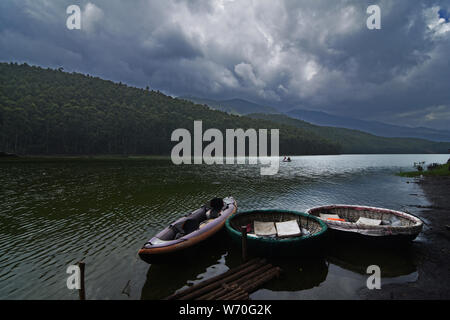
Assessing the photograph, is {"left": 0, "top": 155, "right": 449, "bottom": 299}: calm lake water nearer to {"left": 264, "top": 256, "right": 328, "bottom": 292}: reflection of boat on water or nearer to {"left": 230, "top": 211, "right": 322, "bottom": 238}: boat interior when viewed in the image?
{"left": 264, "top": 256, "right": 328, "bottom": 292}: reflection of boat on water

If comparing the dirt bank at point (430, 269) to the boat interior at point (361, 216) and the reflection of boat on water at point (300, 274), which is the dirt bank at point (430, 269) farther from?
the reflection of boat on water at point (300, 274)

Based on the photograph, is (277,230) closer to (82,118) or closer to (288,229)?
(288,229)

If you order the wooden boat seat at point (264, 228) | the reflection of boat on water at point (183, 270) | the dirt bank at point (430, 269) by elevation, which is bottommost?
the reflection of boat on water at point (183, 270)

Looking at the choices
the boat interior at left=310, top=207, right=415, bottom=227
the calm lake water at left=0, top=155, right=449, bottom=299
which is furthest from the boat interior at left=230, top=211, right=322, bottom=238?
the boat interior at left=310, top=207, right=415, bottom=227

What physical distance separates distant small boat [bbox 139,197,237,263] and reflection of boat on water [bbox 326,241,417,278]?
6148mm

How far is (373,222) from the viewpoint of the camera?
12688 millimetres

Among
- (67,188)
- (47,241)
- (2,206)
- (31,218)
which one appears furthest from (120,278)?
(67,188)

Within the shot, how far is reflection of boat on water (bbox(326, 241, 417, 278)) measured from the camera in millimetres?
9328

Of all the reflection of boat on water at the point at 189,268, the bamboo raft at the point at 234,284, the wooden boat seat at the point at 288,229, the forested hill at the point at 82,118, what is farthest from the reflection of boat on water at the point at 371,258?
the forested hill at the point at 82,118

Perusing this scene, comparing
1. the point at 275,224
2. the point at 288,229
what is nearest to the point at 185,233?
the point at 275,224

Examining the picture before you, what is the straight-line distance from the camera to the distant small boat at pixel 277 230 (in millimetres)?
9539

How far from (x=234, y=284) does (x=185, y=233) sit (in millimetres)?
4372

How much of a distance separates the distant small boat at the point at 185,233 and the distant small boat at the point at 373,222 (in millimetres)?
6036
